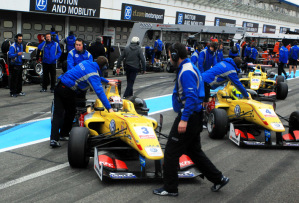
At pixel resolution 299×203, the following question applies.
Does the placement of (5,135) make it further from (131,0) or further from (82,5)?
(131,0)

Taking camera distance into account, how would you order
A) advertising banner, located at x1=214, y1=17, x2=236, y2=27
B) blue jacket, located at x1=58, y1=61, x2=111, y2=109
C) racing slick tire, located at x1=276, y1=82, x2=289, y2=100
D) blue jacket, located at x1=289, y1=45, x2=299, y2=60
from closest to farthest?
blue jacket, located at x1=58, y1=61, x2=111, y2=109
racing slick tire, located at x1=276, y1=82, x2=289, y2=100
blue jacket, located at x1=289, y1=45, x2=299, y2=60
advertising banner, located at x1=214, y1=17, x2=236, y2=27

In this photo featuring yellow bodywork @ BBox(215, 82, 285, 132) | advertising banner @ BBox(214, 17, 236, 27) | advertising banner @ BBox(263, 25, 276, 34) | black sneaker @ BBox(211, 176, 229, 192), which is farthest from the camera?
advertising banner @ BBox(263, 25, 276, 34)

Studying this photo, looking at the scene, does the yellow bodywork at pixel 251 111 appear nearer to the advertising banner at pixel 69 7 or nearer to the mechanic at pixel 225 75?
the mechanic at pixel 225 75

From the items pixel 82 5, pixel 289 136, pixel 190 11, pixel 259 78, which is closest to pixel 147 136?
pixel 289 136

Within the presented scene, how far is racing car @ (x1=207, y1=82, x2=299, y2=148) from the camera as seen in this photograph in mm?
7344

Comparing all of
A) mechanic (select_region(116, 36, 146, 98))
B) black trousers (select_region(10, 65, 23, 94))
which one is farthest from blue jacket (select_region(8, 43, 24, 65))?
mechanic (select_region(116, 36, 146, 98))

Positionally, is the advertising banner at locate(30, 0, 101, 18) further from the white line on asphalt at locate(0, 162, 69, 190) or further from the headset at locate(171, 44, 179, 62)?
the headset at locate(171, 44, 179, 62)

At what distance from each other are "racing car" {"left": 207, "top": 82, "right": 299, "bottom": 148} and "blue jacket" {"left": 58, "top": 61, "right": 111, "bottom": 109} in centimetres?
251

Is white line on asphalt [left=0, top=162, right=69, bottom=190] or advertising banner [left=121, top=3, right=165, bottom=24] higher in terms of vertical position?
advertising banner [left=121, top=3, right=165, bottom=24]

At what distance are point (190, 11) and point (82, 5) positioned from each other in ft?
43.4

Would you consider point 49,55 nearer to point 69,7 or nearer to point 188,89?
point 69,7

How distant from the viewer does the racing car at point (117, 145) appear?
540 cm

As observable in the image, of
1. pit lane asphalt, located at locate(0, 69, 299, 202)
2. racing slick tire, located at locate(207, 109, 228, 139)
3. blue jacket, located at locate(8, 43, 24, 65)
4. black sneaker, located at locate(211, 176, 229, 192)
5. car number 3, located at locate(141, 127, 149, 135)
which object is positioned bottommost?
pit lane asphalt, located at locate(0, 69, 299, 202)

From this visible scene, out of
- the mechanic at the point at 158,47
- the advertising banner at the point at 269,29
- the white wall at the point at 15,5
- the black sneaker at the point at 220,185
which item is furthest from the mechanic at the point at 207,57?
the advertising banner at the point at 269,29
